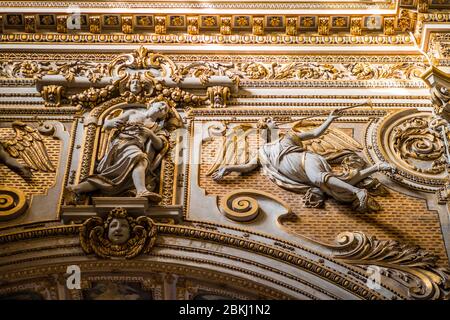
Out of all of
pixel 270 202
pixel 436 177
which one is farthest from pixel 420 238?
pixel 270 202

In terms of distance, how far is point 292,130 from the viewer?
37.2 feet

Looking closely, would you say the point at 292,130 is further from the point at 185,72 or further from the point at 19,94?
the point at 19,94

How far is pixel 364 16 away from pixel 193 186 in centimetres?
409

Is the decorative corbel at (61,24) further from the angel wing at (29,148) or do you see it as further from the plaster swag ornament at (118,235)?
the plaster swag ornament at (118,235)

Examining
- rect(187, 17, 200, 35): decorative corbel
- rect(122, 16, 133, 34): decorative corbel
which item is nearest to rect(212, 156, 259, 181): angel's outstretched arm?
rect(187, 17, 200, 35): decorative corbel

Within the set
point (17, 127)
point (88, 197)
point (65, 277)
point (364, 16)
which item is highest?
point (364, 16)

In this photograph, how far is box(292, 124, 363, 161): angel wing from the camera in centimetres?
1098

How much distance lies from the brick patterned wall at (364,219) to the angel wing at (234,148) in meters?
0.31

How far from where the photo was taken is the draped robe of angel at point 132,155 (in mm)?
10328

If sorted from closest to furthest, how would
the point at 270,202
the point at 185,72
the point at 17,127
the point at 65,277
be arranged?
the point at 65,277, the point at 270,202, the point at 17,127, the point at 185,72

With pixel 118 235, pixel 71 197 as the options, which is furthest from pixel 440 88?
pixel 71 197

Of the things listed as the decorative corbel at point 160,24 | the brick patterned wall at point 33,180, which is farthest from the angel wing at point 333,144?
the brick patterned wall at point 33,180

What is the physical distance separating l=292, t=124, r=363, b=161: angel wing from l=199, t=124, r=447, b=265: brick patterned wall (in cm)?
80

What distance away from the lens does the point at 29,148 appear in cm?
1108
